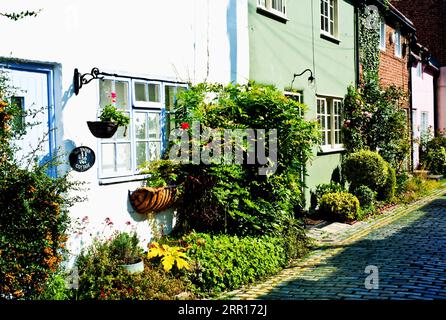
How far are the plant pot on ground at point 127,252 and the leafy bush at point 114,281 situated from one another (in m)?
0.06

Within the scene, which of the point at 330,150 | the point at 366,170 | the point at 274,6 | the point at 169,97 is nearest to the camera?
the point at 169,97

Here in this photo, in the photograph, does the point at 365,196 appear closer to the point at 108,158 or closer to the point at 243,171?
the point at 243,171

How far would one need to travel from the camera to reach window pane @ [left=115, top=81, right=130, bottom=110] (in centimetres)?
723

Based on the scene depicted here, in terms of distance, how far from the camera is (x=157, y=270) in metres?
6.49

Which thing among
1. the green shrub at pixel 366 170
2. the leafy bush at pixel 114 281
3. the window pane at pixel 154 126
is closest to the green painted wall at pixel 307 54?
the green shrub at pixel 366 170

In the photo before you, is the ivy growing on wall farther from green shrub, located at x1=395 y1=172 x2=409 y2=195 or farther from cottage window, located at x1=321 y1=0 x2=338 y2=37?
green shrub, located at x1=395 y1=172 x2=409 y2=195

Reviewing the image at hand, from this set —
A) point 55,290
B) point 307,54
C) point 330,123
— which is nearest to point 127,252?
point 55,290

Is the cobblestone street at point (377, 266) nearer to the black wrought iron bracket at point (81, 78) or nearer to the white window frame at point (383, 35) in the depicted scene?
the black wrought iron bracket at point (81, 78)

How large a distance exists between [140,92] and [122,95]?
1.19 ft

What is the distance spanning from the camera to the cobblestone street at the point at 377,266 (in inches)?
253

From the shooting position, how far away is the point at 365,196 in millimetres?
12812

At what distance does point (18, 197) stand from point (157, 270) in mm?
2241

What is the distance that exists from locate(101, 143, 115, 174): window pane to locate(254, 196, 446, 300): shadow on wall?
2.65 metres

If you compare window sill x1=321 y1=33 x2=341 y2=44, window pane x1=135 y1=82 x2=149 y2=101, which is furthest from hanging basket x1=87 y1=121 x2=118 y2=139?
window sill x1=321 y1=33 x2=341 y2=44
